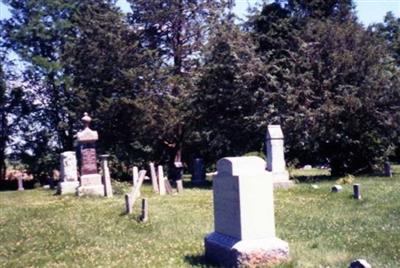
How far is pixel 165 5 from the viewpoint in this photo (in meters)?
39.2

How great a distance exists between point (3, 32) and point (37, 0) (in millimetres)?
3717

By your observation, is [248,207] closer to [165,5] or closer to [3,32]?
[165,5]

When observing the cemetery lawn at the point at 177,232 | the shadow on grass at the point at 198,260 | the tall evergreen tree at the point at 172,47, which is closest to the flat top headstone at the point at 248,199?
the shadow on grass at the point at 198,260

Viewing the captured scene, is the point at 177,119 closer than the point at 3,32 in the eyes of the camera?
Yes

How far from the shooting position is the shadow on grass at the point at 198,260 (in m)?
9.10

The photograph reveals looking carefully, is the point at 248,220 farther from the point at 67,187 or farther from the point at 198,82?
the point at 198,82

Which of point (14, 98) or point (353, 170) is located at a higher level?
point (14, 98)

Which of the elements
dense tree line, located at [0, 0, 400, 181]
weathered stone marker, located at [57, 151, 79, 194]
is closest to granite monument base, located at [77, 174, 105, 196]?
weathered stone marker, located at [57, 151, 79, 194]

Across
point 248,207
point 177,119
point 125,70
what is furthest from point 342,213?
point 125,70

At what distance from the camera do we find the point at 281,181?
923 inches

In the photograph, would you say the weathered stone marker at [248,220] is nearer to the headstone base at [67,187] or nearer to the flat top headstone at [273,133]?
the flat top headstone at [273,133]

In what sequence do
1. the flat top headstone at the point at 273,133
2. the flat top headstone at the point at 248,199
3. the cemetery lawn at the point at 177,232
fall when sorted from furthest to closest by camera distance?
1. the flat top headstone at the point at 273,133
2. the cemetery lawn at the point at 177,232
3. the flat top headstone at the point at 248,199

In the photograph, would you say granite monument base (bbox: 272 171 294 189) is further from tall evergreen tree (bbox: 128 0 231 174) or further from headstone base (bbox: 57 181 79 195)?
tall evergreen tree (bbox: 128 0 231 174)

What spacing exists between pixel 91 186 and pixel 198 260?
1619 centimetres
